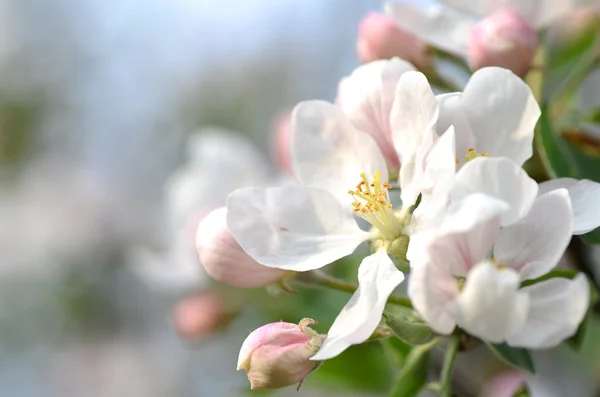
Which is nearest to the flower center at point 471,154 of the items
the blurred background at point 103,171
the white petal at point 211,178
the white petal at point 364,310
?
the white petal at point 364,310

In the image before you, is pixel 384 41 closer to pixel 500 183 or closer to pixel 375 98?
pixel 375 98

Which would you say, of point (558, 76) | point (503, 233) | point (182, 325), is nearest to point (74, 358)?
point (182, 325)

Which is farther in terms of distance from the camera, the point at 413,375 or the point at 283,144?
the point at 283,144

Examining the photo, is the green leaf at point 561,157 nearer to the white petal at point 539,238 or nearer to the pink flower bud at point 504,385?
the white petal at point 539,238

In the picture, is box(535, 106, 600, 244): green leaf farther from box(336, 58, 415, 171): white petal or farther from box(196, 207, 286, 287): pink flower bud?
box(196, 207, 286, 287): pink flower bud

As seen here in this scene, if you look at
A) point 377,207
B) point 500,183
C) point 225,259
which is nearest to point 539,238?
point 500,183

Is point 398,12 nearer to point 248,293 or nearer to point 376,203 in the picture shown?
point 376,203

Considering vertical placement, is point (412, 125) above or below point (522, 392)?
above
